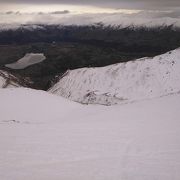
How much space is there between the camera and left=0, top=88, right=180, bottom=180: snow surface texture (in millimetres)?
8508

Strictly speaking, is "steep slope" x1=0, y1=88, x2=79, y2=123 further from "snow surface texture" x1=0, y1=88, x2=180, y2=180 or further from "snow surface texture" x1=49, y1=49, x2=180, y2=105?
"snow surface texture" x1=49, y1=49, x2=180, y2=105

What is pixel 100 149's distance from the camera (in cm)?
1054

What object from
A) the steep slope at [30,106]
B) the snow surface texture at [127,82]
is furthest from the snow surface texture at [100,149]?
the snow surface texture at [127,82]

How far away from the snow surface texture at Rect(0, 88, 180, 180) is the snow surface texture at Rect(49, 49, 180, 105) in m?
43.9

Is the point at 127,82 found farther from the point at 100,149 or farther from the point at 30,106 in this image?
the point at 100,149

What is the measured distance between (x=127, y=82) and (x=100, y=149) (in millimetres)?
60094

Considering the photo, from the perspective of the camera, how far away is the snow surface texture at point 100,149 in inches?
335

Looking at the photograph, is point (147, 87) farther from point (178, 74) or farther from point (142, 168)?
point (142, 168)

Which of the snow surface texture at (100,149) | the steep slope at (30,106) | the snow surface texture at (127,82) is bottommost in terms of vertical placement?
the snow surface texture at (127,82)

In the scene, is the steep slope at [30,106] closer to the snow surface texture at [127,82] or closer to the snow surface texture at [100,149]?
the snow surface texture at [100,149]

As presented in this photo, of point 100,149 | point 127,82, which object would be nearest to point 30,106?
A: point 100,149

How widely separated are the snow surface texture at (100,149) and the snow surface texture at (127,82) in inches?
1727

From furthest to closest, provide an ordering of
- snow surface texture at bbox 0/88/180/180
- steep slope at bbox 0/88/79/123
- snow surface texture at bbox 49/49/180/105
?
snow surface texture at bbox 49/49/180/105
steep slope at bbox 0/88/79/123
snow surface texture at bbox 0/88/180/180

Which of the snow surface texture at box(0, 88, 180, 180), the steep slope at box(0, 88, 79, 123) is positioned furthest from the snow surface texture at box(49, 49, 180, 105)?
the snow surface texture at box(0, 88, 180, 180)
